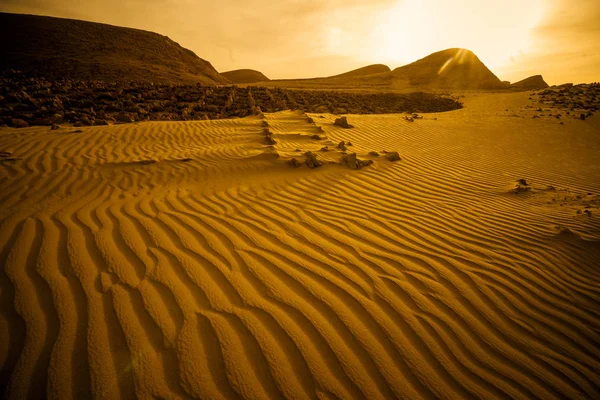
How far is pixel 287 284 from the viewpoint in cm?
194

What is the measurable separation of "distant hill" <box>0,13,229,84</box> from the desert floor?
20.6m

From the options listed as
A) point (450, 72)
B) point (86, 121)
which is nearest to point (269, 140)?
point (86, 121)

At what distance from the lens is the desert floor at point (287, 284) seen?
1408 mm

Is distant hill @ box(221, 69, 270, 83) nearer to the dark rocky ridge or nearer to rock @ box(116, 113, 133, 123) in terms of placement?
the dark rocky ridge

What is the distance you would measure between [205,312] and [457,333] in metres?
1.67

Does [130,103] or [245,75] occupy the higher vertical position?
[245,75]

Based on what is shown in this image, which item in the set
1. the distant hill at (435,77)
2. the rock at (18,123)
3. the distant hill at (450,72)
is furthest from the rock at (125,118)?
the distant hill at (450,72)

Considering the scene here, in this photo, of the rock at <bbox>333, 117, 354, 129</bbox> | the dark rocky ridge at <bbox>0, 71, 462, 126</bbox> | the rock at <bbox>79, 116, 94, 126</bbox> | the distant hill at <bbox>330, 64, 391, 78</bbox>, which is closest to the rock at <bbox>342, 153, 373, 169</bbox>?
the rock at <bbox>333, 117, 354, 129</bbox>

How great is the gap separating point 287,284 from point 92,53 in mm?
32981

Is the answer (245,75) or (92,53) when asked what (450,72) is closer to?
(245,75)

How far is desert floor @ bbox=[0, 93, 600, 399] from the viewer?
141 cm

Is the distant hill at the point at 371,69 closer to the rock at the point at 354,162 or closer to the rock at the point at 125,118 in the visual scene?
the rock at the point at 125,118

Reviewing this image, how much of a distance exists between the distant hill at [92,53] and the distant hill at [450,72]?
24201mm

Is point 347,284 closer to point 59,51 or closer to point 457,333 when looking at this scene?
point 457,333
